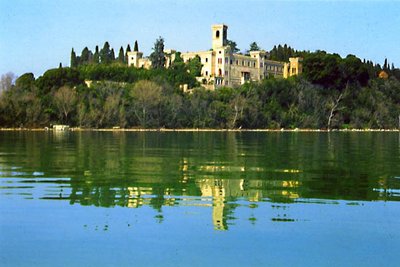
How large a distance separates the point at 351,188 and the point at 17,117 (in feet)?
264

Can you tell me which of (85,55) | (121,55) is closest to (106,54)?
(121,55)

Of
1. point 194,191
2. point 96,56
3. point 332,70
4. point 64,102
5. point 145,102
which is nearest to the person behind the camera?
point 194,191

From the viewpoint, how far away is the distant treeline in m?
92.9

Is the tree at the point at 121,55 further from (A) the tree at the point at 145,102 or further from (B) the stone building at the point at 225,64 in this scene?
(A) the tree at the point at 145,102

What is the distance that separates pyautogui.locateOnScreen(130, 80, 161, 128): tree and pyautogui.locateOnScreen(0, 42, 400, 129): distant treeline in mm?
162

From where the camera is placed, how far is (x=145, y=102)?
306 ft

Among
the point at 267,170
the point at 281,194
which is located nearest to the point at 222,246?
the point at 281,194

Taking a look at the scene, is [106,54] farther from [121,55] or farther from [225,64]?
[225,64]

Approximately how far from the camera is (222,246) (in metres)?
10.3

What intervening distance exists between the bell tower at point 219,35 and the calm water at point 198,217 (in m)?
101

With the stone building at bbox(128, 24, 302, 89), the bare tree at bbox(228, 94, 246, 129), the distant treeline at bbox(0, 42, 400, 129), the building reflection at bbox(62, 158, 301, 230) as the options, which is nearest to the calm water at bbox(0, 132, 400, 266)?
the building reflection at bbox(62, 158, 301, 230)

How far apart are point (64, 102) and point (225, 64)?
37.8 metres

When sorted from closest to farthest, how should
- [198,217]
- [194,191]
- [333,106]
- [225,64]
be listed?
1. [198,217]
2. [194,191]
3. [333,106]
4. [225,64]

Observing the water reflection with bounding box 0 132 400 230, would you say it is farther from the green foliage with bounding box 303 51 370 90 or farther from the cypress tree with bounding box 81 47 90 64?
the cypress tree with bounding box 81 47 90 64
